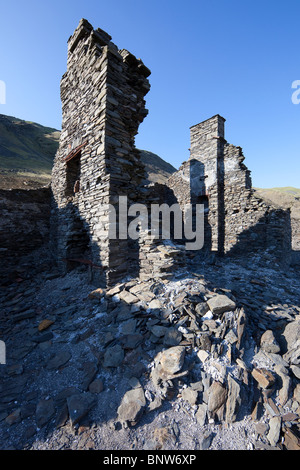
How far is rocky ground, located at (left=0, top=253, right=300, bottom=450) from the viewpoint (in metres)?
2.30

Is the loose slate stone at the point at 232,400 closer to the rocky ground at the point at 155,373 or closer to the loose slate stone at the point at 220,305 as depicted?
the rocky ground at the point at 155,373

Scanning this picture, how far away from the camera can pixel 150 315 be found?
3693 mm

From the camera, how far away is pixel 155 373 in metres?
2.83

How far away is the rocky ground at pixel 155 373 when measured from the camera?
230 centimetres

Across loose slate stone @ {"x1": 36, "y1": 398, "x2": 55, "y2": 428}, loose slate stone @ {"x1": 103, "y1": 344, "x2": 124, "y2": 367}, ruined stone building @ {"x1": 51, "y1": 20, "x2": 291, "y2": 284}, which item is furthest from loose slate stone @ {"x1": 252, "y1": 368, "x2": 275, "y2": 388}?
loose slate stone @ {"x1": 36, "y1": 398, "x2": 55, "y2": 428}

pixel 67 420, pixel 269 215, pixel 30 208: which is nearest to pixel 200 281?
pixel 67 420

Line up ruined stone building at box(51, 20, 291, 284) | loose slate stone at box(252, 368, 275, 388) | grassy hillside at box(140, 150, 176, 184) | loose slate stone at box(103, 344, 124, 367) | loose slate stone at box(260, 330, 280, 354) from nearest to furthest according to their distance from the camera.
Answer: loose slate stone at box(252, 368, 275, 388) → loose slate stone at box(103, 344, 124, 367) → loose slate stone at box(260, 330, 280, 354) → ruined stone building at box(51, 20, 291, 284) → grassy hillside at box(140, 150, 176, 184)

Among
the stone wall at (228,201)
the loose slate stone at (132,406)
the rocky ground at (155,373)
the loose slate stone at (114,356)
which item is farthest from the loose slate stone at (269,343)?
the stone wall at (228,201)

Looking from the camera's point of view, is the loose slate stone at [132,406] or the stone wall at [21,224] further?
the stone wall at [21,224]

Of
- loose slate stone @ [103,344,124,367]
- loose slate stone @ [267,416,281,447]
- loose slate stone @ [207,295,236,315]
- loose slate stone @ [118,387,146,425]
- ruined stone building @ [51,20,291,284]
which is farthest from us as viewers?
ruined stone building @ [51,20,291,284]

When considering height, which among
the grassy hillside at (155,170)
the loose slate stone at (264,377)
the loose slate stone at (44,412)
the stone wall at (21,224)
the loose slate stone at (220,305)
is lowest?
the loose slate stone at (44,412)

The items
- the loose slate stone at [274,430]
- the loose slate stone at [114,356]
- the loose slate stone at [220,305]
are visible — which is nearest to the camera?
the loose slate stone at [274,430]

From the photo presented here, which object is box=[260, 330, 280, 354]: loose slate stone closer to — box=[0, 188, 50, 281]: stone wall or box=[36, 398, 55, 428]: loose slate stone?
box=[36, 398, 55, 428]: loose slate stone

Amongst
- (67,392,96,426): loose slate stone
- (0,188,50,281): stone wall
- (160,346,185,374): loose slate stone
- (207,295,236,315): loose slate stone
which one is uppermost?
(0,188,50,281): stone wall
